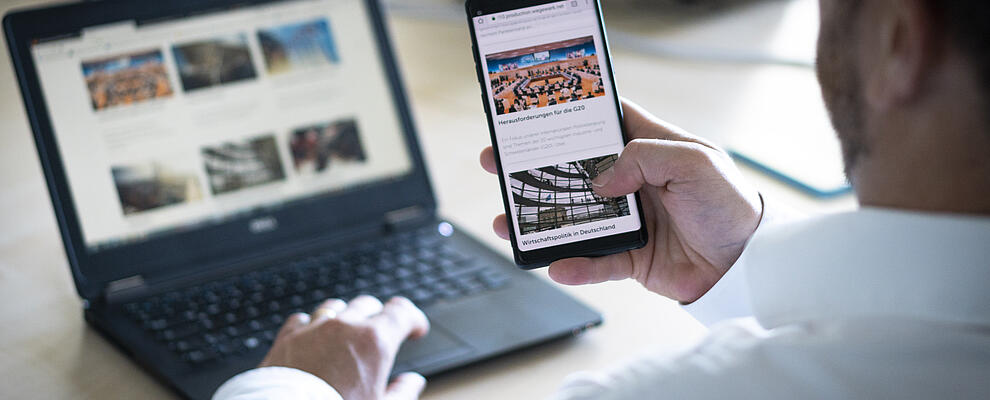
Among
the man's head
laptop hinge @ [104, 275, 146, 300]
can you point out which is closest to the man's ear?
the man's head

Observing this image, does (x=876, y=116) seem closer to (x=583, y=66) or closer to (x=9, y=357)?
(x=583, y=66)

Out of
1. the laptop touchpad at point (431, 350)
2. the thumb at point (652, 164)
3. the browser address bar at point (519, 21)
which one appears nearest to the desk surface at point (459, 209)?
the laptop touchpad at point (431, 350)

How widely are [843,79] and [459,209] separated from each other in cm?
61

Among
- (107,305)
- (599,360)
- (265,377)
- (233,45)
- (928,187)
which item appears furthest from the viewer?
(233,45)

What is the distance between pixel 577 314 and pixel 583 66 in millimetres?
216

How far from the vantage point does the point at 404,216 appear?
3.31ft

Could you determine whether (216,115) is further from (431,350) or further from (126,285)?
(431,350)

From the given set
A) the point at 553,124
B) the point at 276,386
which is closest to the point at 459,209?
the point at 553,124

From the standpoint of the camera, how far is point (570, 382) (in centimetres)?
49

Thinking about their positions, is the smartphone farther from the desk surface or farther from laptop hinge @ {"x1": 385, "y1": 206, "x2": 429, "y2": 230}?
laptop hinge @ {"x1": 385, "y1": 206, "x2": 429, "y2": 230}

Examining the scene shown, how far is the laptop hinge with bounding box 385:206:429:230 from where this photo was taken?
994 millimetres

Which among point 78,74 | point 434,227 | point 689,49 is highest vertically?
point 78,74

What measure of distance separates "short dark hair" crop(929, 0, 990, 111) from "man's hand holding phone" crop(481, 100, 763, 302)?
0.29 metres

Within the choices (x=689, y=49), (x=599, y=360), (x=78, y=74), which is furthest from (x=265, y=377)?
(x=689, y=49)
